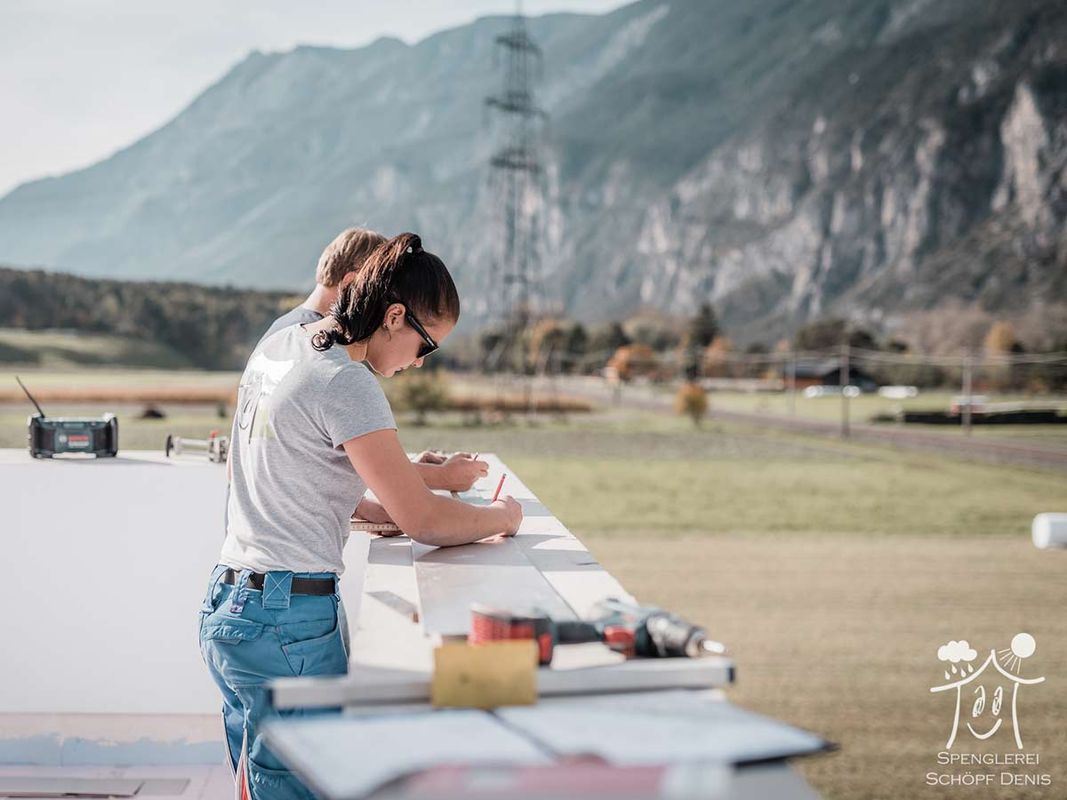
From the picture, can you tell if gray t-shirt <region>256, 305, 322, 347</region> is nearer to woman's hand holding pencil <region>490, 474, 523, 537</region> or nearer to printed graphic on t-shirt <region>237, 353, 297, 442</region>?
printed graphic on t-shirt <region>237, 353, 297, 442</region>

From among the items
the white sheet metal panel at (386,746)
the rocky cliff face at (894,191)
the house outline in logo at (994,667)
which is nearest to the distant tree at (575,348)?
the rocky cliff face at (894,191)

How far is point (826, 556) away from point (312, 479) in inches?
349

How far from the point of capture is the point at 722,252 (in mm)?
39531

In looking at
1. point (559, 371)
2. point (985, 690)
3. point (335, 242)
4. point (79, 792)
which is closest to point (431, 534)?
point (335, 242)

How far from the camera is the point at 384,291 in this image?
3.99ft

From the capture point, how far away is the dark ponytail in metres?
1.21

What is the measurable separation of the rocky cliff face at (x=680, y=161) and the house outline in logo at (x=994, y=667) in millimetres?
21122

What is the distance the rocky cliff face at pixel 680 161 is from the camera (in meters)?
31.0

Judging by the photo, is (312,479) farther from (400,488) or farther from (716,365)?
(716,365)

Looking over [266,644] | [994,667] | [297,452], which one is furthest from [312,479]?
[994,667]

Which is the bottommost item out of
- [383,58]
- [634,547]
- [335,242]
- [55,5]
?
[634,547]

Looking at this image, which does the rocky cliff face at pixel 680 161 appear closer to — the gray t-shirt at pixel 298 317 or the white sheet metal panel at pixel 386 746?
the gray t-shirt at pixel 298 317

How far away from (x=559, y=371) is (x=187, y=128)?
78.1 ft

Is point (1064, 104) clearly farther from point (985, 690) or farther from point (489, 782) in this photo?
point (489, 782)
